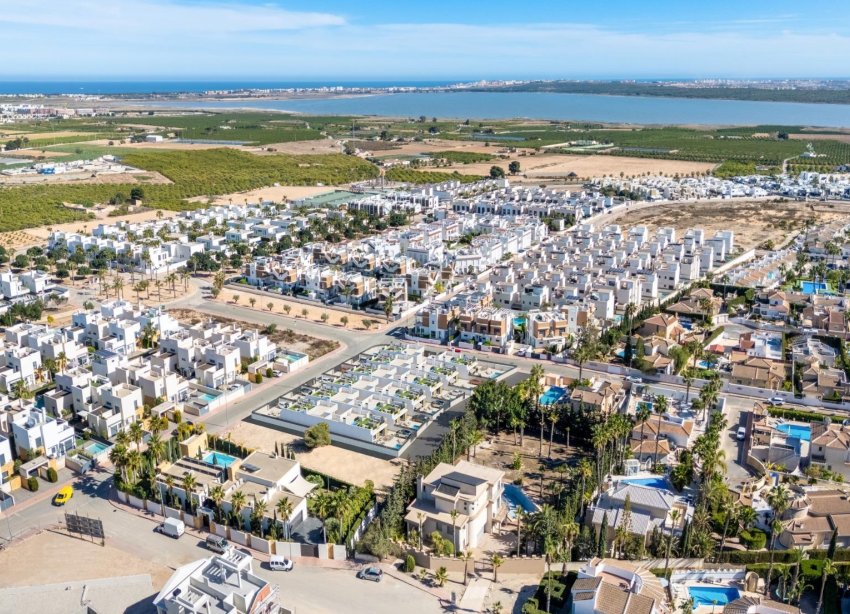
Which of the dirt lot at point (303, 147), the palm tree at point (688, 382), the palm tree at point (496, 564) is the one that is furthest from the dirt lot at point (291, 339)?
the dirt lot at point (303, 147)

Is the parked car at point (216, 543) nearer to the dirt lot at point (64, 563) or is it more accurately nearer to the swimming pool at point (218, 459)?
the dirt lot at point (64, 563)

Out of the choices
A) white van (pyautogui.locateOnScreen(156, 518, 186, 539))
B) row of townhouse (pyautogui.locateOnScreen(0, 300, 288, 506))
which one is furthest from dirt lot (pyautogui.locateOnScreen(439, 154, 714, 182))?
white van (pyautogui.locateOnScreen(156, 518, 186, 539))

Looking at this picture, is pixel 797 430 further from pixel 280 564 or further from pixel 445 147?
pixel 445 147

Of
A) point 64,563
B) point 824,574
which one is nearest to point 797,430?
point 824,574

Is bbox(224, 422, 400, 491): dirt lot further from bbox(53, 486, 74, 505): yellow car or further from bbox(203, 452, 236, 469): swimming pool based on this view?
bbox(53, 486, 74, 505): yellow car

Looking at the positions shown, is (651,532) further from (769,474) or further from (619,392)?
(619,392)

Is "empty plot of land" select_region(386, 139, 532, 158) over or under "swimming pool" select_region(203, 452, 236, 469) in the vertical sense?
over
